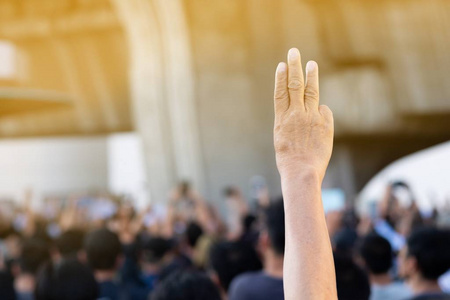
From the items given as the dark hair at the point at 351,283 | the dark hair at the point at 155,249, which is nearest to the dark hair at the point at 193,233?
the dark hair at the point at 155,249

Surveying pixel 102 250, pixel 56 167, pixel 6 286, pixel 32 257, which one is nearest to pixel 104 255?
pixel 102 250

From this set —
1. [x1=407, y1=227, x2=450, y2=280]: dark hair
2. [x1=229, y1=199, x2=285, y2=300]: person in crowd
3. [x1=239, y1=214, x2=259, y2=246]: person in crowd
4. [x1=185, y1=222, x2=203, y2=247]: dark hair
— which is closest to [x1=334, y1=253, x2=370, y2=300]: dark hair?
[x1=229, y1=199, x2=285, y2=300]: person in crowd

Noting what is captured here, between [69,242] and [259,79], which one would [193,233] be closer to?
[69,242]

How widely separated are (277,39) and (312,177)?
8.38 metres

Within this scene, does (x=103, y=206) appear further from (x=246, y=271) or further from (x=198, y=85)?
(x=246, y=271)

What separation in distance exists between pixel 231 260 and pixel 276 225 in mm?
579

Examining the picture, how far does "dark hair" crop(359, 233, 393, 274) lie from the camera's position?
2998mm

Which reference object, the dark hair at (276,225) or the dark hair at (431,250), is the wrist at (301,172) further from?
the dark hair at (431,250)

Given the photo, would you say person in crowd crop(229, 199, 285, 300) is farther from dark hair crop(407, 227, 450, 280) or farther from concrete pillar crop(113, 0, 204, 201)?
concrete pillar crop(113, 0, 204, 201)

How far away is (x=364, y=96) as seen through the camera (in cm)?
959

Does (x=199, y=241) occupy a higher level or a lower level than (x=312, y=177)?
lower

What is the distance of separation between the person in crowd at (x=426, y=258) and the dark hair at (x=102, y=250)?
1.44 meters

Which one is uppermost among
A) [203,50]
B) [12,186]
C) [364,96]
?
[203,50]

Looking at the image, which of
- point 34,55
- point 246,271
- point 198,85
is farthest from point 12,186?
point 246,271
